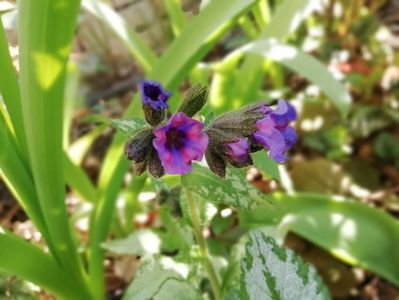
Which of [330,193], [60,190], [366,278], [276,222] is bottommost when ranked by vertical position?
[366,278]

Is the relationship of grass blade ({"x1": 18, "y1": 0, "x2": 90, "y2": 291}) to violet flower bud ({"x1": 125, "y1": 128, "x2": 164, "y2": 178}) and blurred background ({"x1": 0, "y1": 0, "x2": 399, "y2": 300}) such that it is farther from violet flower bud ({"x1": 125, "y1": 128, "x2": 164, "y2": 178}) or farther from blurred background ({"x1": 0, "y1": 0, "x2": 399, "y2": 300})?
violet flower bud ({"x1": 125, "y1": 128, "x2": 164, "y2": 178})

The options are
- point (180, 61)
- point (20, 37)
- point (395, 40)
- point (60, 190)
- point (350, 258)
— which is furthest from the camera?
point (395, 40)

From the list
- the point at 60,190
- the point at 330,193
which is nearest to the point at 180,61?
the point at 60,190

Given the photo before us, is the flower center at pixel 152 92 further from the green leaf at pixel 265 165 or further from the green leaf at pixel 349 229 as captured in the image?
the green leaf at pixel 349 229

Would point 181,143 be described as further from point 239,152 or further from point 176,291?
point 176,291

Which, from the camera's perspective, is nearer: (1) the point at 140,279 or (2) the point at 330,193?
(1) the point at 140,279

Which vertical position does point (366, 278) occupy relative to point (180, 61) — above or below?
below

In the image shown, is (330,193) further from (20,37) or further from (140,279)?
(20,37)

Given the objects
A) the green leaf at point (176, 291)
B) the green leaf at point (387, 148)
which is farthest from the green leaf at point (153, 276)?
the green leaf at point (387, 148)
